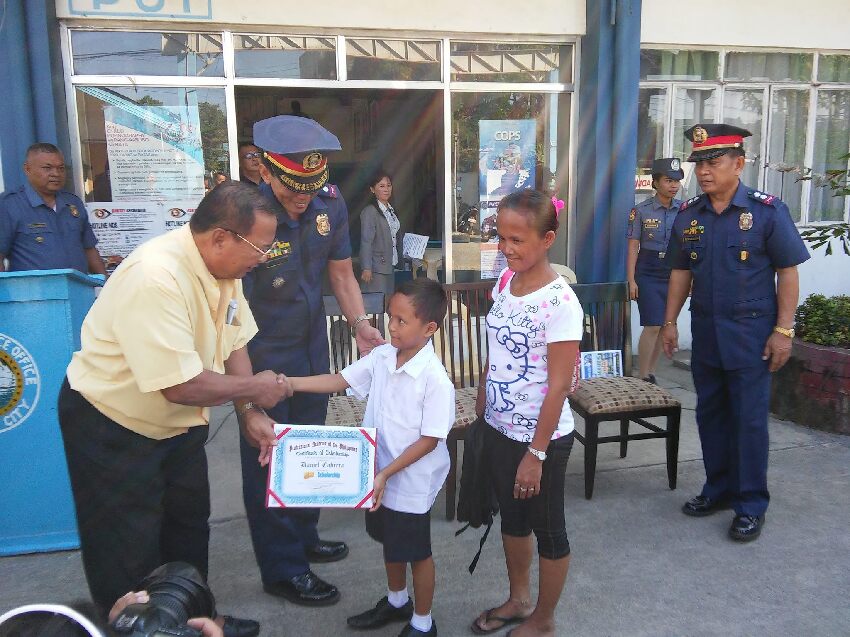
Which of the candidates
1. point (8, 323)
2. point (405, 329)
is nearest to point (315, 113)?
point (8, 323)

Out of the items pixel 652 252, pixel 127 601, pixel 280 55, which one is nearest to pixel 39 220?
pixel 280 55

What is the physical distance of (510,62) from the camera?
20.4ft

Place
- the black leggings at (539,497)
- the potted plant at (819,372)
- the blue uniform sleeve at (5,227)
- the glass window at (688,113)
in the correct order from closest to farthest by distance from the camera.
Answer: the black leggings at (539,497), the blue uniform sleeve at (5,227), the potted plant at (819,372), the glass window at (688,113)

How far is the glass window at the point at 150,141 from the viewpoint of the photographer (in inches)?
211

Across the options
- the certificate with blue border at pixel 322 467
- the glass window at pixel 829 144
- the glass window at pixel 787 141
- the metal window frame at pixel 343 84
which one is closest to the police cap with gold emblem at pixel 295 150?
the certificate with blue border at pixel 322 467

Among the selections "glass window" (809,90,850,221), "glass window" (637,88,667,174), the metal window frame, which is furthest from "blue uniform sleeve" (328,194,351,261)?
"glass window" (809,90,850,221)

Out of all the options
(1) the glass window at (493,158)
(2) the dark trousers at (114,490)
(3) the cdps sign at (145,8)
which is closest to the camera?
(2) the dark trousers at (114,490)

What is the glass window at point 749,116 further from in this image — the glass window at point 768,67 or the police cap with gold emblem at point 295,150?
the police cap with gold emblem at point 295,150

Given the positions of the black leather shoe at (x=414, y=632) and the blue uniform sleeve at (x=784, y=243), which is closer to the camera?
the black leather shoe at (x=414, y=632)

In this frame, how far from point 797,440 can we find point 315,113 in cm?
756

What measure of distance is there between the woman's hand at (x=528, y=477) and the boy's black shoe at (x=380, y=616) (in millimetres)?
716

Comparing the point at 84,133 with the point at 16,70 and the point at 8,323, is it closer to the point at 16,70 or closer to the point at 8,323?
the point at 16,70

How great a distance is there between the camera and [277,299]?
9.00ft

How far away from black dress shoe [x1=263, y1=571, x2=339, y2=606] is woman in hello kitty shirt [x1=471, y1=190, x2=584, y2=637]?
2.04ft
